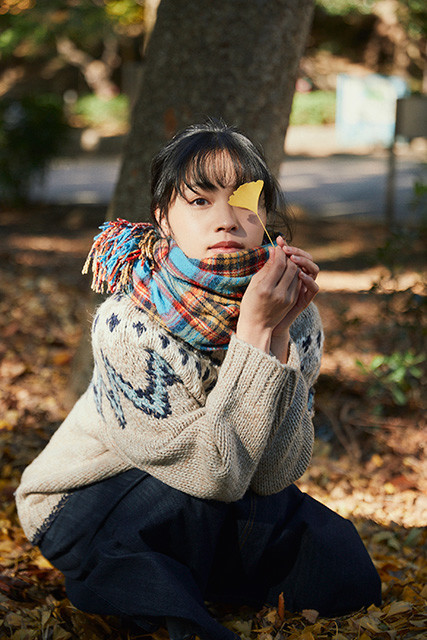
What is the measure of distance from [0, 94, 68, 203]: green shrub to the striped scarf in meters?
8.52

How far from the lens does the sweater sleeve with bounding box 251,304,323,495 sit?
2018 mm

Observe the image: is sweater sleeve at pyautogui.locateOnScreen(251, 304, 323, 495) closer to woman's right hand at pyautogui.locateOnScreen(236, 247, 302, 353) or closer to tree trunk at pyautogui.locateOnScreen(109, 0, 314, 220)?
woman's right hand at pyautogui.locateOnScreen(236, 247, 302, 353)

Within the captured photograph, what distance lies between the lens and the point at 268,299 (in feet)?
6.11

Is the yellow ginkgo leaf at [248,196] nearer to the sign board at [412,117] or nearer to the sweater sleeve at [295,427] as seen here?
the sweater sleeve at [295,427]

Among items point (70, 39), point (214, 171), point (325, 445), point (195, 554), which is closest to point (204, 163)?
point (214, 171)

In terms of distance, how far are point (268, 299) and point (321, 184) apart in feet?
44.5

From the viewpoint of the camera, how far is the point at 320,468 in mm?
3395

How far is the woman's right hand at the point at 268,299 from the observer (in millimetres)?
1865

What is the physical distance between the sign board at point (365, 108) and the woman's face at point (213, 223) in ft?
67.2

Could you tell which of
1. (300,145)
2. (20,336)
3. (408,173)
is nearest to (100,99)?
(300,145)

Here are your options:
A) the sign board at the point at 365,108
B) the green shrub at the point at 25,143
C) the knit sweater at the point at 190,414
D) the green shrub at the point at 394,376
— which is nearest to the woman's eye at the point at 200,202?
the knit sweater at the point at 190,414

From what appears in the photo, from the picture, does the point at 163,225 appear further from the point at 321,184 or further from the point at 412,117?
the point at 321,184

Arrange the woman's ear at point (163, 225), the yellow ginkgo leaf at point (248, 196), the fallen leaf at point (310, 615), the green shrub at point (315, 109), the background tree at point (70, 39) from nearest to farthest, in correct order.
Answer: the yellow ginkgo leaf at point (248, 196) → the woman's ear at point (163, 225) → the fallen leaf at point (310, 615) → the background tree at point (70, 39) → the green shrub at point (315, 109)

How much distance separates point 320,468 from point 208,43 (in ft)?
6.45
